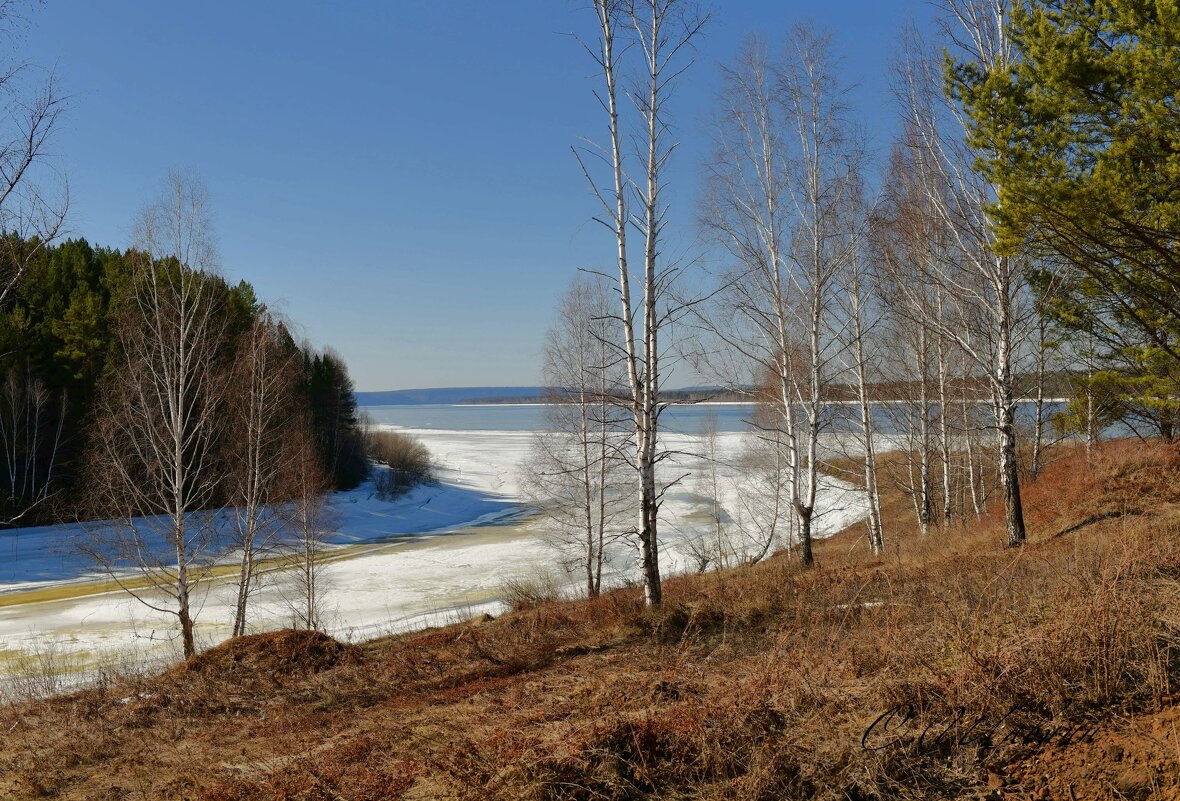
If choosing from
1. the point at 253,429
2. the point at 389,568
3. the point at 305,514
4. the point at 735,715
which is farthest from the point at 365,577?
the point at 735,715

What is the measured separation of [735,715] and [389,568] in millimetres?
27341

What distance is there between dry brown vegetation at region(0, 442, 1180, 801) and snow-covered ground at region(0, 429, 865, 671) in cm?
335

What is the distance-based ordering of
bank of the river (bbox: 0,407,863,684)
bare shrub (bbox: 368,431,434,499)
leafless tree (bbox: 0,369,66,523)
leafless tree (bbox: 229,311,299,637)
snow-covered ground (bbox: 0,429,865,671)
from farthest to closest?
bare shrub (bbox: 368,431,434,499), leafless tree (bbox: 0,369,66,523), snow-covered ground (bbox: 0,429,865,671), bank of the river (bbox: 0,407,863,684), leafless tree (bbox: 229,311,299,637)

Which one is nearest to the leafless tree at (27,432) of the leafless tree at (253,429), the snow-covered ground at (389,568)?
the snow-covered ground at (389,568)

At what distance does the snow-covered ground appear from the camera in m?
20.1

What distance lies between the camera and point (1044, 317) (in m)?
12.2

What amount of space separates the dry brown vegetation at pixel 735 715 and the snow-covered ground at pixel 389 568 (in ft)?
11.0

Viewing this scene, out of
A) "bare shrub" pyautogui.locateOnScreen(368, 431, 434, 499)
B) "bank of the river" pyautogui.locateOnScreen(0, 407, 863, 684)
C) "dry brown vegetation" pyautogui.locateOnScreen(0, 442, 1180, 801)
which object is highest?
"dry brown vegetation" pyautogui.locateOnScreen(0, 442, 1180, 801)

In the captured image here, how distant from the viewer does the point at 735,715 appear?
426 centimetres

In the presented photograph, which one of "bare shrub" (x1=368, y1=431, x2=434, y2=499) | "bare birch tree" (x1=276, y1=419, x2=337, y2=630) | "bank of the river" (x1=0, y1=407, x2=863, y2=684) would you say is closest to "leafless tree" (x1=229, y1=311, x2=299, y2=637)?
"bare birch tree" (x1=276, y1=419, x2=337, y2=630)

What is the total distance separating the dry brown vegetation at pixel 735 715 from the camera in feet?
12.6

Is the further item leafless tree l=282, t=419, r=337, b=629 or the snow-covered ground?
the snow-covered ground

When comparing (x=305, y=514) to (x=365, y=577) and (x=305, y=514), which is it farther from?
(x=365, y=577)

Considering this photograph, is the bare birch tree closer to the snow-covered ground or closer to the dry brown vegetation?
the snow-covered ground
